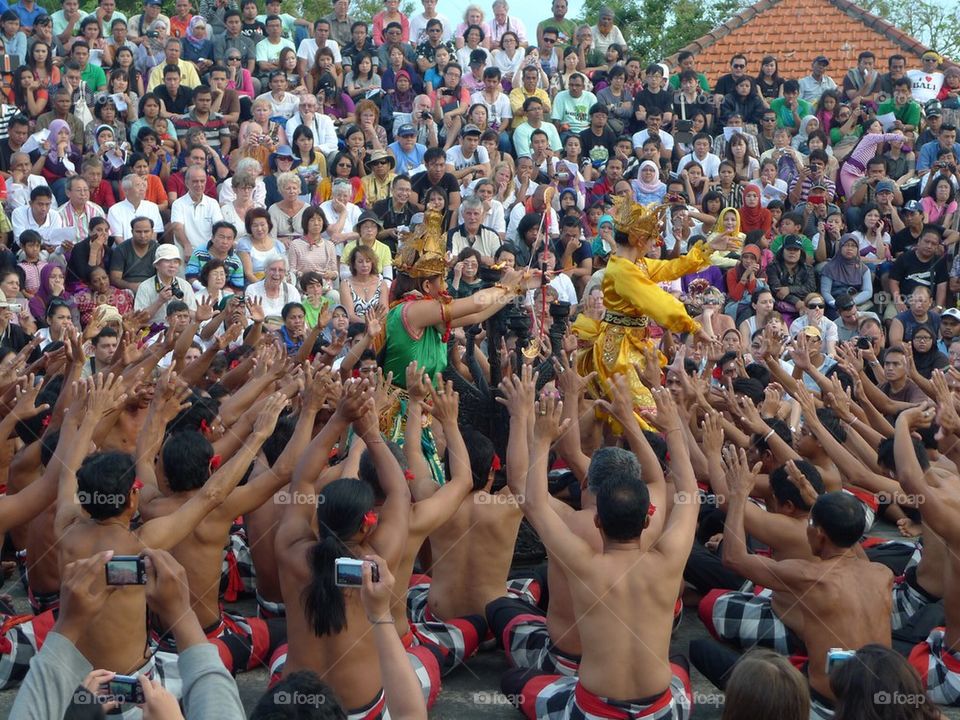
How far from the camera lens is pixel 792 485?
17.9ft

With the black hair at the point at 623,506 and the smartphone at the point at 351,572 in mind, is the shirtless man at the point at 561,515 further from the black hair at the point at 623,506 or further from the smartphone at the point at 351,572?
the smartphone at the point at 351,572

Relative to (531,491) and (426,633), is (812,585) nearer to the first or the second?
(531,491)

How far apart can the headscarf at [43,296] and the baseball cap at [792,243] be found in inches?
257

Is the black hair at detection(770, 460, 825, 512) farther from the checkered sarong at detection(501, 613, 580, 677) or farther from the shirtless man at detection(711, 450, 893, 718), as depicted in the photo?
the checkered sarong at detection(501, 613, 580, 677)

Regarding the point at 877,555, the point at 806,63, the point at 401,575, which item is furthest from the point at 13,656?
the point at 806,63

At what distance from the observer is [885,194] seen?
523 inches

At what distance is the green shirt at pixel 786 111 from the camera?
15555 millimetres

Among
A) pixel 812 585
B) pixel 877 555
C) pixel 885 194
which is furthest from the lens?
pixel 885 194

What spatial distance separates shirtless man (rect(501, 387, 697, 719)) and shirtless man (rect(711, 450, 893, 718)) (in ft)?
2.02

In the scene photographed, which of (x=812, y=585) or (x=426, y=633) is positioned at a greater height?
(x=812, y=585)

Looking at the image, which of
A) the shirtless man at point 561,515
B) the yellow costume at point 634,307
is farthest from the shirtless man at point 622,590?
the yellow costume at point 634,307

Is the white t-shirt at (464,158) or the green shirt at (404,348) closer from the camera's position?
the green shirt at (404,348)

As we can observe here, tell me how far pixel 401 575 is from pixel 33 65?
9509mm

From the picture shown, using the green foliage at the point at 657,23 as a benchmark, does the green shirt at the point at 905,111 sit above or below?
below
